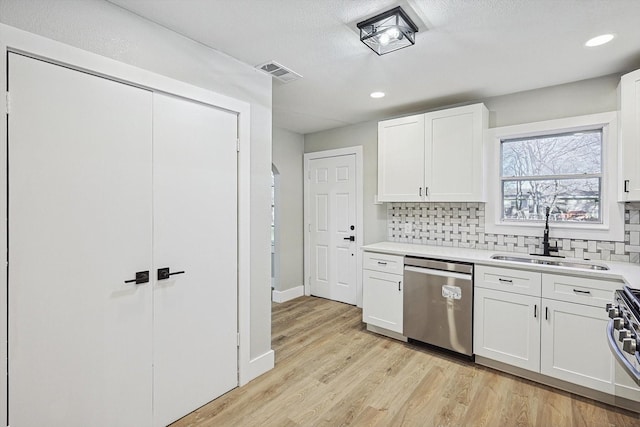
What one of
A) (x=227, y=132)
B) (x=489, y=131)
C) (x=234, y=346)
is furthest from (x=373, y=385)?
(x=489, y=131)

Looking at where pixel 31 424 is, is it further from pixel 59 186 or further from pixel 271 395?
pixel 271 395

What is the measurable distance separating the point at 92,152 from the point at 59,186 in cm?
23

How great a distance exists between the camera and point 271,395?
89.5 inches

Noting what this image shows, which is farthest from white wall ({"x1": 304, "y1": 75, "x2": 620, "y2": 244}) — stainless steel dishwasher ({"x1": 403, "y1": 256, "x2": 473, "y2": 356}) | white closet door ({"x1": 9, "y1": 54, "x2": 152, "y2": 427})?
white closet door ({"x1": 9, "y1": 54, "x2": 152, "y2": 427})

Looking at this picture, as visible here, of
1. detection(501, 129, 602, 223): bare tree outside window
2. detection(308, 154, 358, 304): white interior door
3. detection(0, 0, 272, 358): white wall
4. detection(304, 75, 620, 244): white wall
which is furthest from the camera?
detection(308, 154, 358, 304): white interior door

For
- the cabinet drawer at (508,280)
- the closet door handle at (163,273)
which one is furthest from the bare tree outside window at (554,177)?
the closet door handle at (163,273)

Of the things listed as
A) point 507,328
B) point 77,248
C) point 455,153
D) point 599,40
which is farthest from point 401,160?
point 77,248

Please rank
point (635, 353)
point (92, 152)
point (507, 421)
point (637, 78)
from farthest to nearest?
point (637, 78)
point (507, 421)
point (92, 152)
point (635, 353)

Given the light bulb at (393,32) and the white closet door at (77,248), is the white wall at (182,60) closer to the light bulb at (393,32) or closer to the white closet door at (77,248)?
the white closet door at (77,248)

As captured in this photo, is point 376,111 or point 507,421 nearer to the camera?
point 507,421

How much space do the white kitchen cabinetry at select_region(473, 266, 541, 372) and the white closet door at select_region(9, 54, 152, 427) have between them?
2.56 m

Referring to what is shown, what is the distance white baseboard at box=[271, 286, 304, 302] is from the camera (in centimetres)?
445

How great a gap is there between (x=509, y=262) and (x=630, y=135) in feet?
4.08

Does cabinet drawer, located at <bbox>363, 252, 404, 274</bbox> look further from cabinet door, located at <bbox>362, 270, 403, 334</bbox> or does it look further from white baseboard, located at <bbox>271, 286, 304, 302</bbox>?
white baseboard, located at <bbox>271, 286, 304, 302</bbox>
